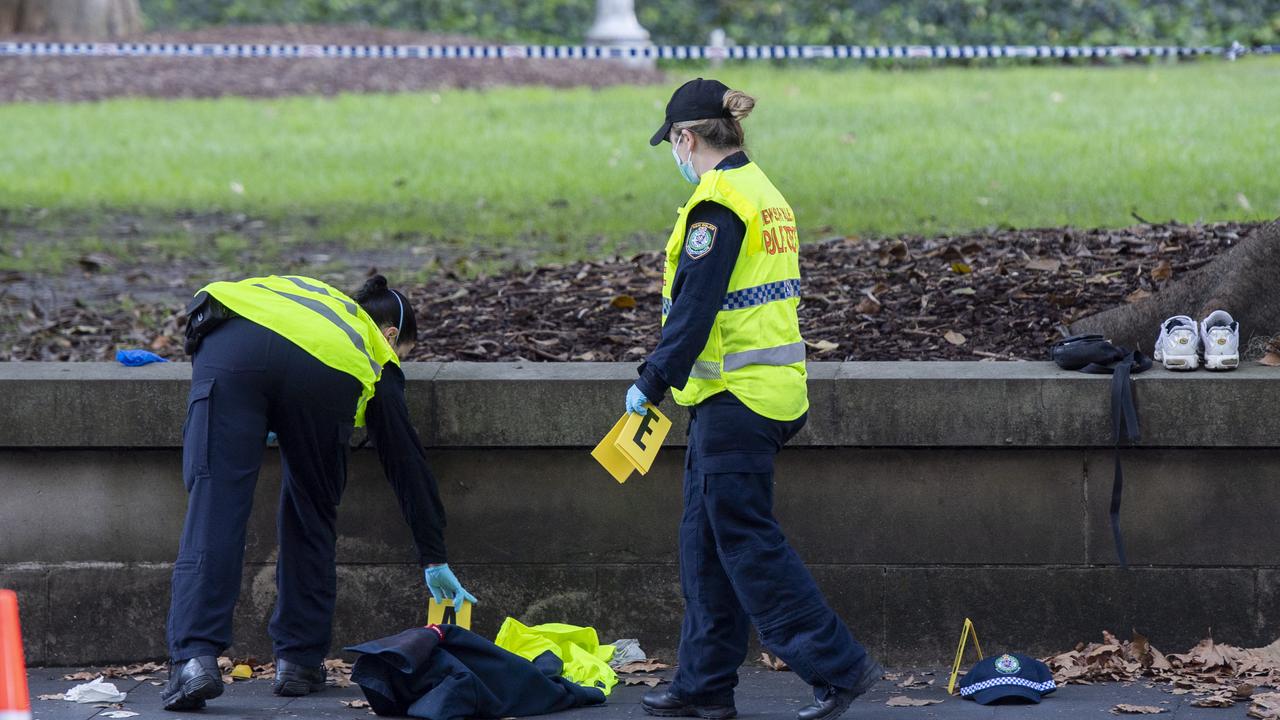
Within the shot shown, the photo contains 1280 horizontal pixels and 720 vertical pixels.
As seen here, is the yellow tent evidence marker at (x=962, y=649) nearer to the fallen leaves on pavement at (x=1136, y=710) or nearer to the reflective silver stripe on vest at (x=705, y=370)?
the fallen leaves on pavement at (x=1136, y=710)

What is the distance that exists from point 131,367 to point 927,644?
9.57 ft

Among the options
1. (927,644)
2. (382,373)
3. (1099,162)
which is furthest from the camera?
(1099,162)

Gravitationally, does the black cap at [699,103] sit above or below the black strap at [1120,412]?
above

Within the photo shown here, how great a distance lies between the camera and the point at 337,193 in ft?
41.4

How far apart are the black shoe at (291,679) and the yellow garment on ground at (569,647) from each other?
0.63 m

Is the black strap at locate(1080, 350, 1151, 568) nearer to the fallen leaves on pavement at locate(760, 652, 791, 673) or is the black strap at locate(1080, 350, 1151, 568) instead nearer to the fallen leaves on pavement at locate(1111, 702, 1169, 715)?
the fallen leaves on pavement at locate(1111, 702, 1169, 715)

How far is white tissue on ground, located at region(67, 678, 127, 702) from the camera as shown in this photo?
5.80 metres

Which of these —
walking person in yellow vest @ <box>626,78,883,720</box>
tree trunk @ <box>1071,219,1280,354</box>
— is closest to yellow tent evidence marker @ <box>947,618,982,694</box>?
walking person in yellow vest @ <box>626,78,883,720</box>

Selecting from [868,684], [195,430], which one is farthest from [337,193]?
[868,684]

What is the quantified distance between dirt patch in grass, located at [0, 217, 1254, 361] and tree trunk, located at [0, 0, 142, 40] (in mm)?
14709

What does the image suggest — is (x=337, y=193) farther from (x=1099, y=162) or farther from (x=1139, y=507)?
(x=1139, y=507)

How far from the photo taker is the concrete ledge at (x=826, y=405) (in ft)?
18.9

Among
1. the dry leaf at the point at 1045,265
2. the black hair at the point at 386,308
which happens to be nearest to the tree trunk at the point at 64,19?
the dry leaf at the point at 1045,265

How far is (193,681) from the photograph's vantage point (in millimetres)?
5383
